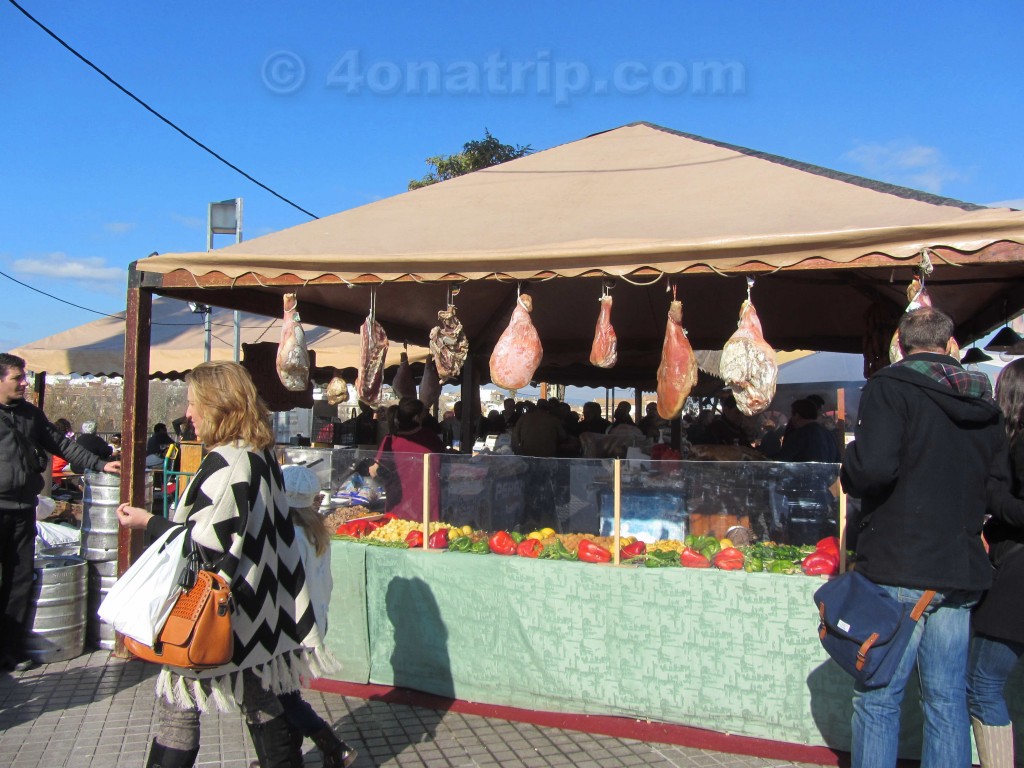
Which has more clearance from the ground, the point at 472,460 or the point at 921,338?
the point at 921,338

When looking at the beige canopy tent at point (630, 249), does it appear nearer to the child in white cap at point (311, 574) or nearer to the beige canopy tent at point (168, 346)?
the child in white cap at point (311, 574)

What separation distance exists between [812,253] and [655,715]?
2.33 meters

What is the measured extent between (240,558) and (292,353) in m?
2.18

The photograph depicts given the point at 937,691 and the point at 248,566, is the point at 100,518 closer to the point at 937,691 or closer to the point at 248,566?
the point at 248,566

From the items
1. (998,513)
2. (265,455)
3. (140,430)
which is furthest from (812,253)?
(140,430)

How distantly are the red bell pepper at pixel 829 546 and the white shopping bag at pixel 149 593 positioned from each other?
2.85 meters

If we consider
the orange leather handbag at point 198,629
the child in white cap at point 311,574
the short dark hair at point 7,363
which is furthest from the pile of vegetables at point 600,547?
the short dark hair at point 7,363

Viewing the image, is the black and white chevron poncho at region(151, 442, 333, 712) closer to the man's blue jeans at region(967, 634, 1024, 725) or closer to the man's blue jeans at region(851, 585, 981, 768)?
the man's blue jeans at region(851, 585, 981, 768)

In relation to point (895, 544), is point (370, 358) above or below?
above

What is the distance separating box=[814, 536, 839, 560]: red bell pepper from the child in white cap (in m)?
2.31

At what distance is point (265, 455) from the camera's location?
2727 mm

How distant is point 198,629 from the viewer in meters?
2.45

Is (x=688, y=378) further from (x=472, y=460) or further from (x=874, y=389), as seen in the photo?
Result: (x=874, y=389)

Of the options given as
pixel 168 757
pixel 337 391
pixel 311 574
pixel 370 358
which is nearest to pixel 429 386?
pixel 337 391
